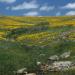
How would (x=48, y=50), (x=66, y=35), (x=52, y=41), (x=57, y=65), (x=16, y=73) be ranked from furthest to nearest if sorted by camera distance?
(x=66, y=35), (x=52, y=41), (x=48, y=50), (x=57, y=65), (x=16, y=73)

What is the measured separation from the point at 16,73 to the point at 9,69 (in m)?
2.64

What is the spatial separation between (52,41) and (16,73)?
39510mm

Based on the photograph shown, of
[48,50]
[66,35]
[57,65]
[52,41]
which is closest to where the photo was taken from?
[57,65]

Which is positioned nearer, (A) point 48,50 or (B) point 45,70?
(B) point 45,70

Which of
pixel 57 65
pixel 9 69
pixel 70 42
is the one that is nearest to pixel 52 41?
pixel 70 42

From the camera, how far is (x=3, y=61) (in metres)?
143

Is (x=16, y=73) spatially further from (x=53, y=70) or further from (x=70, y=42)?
(x=70, y=42)

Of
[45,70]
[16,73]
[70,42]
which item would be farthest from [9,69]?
[70,42]

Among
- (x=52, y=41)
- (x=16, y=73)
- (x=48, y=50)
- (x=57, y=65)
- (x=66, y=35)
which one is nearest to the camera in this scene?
(x=16, y=73)

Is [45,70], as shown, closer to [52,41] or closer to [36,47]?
[36,47]

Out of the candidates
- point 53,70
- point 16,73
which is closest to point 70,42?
point 53,70

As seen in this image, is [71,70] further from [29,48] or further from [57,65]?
[29,48]

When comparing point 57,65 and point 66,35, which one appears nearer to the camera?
point 57,65

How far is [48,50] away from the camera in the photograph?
15825 centimetres
